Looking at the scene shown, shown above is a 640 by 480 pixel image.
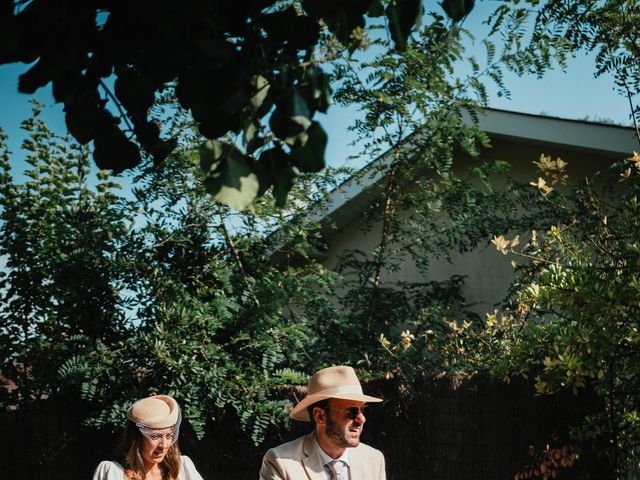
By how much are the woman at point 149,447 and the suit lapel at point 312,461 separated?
1.11 m

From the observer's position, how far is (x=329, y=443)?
5.42 metres

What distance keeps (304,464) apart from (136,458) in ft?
4.48

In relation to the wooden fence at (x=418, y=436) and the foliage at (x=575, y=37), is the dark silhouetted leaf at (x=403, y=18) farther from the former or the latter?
the foliage at (x=575, y=37)

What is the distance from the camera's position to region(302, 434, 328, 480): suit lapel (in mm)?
5379

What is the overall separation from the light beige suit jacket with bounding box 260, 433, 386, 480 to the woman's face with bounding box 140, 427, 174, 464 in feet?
2.86

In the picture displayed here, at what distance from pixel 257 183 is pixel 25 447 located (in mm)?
7278

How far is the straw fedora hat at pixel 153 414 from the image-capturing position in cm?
588

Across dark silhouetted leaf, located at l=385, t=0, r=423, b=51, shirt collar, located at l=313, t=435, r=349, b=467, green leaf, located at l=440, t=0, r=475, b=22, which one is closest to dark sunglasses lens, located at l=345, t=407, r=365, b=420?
shirt collar, located at l=313, t=435, r=349, b=467

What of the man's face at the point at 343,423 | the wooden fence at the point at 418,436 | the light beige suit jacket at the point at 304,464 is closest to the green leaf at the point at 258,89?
the man's face at the point at 343,423

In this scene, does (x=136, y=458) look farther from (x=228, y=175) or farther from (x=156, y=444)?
(x=228, y=175)

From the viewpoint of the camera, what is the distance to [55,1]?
2223 mm

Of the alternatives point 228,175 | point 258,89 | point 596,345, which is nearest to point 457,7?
point 258,89

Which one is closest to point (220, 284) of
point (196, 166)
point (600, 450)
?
point (196, 166)

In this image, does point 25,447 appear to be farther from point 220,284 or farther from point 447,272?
point 447,272
